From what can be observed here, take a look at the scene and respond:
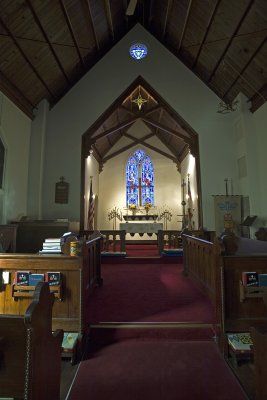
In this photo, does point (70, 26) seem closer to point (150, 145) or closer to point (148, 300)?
point (148, 300)

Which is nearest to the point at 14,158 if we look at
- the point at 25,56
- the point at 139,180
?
the point at 25,56

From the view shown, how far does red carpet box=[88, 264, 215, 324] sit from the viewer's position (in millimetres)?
2863

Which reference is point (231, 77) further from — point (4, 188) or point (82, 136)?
point (4, 188)

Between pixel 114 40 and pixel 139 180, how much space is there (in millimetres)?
5892

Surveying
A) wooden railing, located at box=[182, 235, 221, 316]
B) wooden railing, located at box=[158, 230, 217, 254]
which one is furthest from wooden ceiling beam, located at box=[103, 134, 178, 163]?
wooden railing, located at box=[182, 235, 221, 316]

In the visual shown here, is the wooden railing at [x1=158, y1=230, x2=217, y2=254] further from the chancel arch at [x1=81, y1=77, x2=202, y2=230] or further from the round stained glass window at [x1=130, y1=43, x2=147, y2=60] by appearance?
the round stained glass window at [x1=130, y1=43, x2=147, y2=60]

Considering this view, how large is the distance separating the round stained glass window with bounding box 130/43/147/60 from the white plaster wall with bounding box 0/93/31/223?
377 centimetres

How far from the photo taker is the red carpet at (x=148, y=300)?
2.86 m

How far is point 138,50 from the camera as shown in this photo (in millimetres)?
7758

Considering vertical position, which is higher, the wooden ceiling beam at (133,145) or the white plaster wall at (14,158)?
the wooden ceiling beam at (133,145)

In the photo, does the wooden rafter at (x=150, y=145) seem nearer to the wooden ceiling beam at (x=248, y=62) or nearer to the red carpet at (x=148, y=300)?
the wooden ceiling beam at (x=248, y=62)

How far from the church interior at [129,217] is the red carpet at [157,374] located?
0.04 ft

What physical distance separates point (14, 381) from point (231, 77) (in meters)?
7.64

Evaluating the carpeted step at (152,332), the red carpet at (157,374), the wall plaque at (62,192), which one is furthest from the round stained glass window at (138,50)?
the red carpet at (157,374)
